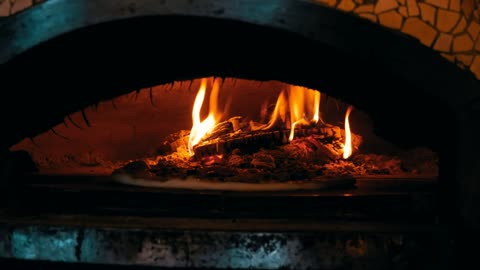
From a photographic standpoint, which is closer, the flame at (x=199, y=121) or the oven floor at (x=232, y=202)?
the oven floor at (x=232, y=202)

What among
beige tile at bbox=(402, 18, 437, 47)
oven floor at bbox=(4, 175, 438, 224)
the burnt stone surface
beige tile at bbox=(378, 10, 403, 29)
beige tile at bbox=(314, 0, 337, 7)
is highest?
beige tile at bbox=(314, 0, 337, 7)

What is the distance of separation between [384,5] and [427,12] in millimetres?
211

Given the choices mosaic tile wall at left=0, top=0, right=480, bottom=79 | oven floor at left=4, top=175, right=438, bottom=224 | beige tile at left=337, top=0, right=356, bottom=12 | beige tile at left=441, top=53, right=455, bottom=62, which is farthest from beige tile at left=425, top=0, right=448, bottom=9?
oven floor at left=4, top=175, right=438, bottom=224

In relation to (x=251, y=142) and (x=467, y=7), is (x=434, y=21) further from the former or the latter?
(x=251, y=142)

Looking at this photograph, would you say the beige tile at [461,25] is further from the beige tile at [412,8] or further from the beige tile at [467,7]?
the beige tile at [412,8]

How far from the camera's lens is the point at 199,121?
410cm

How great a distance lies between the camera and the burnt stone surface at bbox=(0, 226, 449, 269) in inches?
101

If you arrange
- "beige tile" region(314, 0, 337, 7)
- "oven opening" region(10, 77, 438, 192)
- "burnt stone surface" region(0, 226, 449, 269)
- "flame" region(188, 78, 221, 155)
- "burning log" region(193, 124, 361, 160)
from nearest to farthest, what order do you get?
"burnt stone surface" region(0, 226, 449, 269), "beige tile" region(314, 0, 337, 7), "oven opening" region(10, 77, 438, 192), "burning log" region(193, 124, 361, 160), "flame" region(188, 78, 221, 155)

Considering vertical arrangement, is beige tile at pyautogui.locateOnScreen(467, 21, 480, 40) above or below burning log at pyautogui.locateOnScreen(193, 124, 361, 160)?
above

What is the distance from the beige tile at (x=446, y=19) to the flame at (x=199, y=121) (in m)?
1.69

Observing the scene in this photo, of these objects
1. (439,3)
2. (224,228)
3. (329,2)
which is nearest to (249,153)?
(224,228)

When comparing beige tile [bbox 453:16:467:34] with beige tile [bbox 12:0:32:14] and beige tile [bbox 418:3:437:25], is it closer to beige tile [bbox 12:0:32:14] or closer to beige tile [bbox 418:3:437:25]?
beige tile [bbox 418:3:437:25]

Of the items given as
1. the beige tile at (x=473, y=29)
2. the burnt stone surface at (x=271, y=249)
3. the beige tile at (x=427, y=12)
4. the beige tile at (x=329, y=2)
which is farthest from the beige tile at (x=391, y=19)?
the burnt stone surface at (x=271, y=249)

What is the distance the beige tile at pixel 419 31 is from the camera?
2701mm
